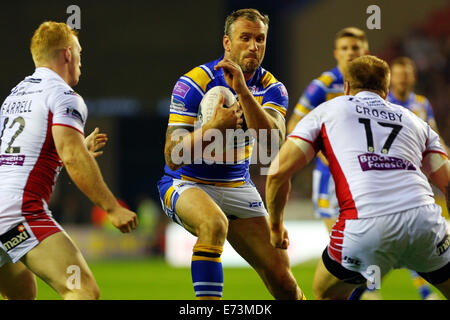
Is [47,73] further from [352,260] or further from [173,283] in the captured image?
[173,283]

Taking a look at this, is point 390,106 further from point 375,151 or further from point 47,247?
point 47,247

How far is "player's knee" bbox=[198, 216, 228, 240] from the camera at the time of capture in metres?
5.48

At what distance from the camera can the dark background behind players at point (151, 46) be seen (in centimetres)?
2303

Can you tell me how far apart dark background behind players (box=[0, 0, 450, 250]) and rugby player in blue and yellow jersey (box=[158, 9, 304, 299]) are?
16.7m

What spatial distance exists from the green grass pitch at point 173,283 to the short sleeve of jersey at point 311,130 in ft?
18.1

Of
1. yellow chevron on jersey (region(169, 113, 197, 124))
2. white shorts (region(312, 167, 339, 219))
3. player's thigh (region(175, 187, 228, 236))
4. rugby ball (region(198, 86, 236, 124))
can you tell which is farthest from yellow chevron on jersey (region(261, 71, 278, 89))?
white shorts (region(312, 167, 339, 219))

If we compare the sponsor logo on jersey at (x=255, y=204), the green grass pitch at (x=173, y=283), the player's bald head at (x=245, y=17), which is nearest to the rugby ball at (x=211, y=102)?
the player's bald head at (x=245, y=17)

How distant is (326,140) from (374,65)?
0.65 meters

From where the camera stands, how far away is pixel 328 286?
5.07 m

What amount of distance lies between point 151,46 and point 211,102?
1987 centimetres

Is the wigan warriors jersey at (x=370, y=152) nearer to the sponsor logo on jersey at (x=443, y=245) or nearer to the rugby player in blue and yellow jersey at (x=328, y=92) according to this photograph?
the sponsor logo on jersey at (x=443, y=245)

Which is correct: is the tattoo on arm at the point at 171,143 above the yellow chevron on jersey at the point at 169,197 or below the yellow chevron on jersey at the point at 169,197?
above

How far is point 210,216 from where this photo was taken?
554 cm

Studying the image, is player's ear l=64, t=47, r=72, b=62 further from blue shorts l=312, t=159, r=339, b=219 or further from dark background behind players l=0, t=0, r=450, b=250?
dark background behind players l=0, t=0, r=450, b=250
